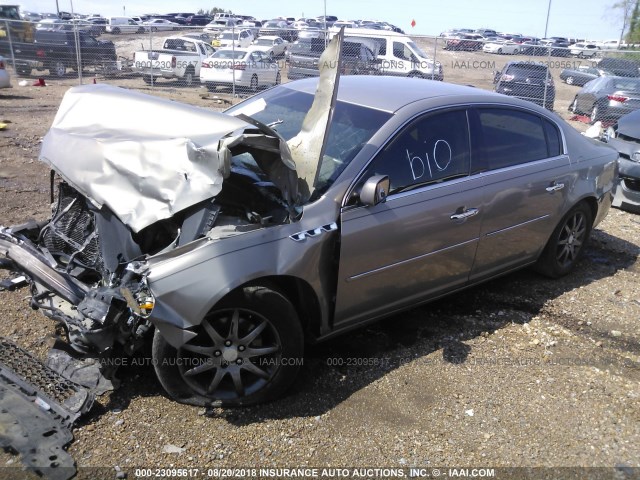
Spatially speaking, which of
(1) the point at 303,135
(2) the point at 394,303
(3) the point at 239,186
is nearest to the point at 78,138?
(3) the point at 239,186

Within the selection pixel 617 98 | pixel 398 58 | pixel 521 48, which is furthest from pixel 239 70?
pixel 521 48

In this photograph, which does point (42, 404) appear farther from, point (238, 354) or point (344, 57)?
point (344, 57)

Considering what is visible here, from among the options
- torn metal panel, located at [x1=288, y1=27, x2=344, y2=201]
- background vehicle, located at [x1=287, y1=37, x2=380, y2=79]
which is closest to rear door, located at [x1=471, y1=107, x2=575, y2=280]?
torn metal panel, located at [x1=288, y1=27, x2=344, y2=201]

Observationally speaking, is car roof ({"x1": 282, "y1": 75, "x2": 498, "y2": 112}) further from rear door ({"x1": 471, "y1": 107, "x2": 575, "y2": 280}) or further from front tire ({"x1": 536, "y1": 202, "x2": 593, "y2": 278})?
front tire ({"x1": 536, "y1": 202, "x2": 593, "y2": 278})

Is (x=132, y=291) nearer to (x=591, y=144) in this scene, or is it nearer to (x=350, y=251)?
(x=350, y=251)

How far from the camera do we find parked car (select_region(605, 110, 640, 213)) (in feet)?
24.6

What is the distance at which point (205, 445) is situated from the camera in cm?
304

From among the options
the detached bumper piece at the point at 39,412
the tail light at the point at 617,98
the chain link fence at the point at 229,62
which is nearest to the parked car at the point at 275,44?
the chain link fence at the point at 229,62

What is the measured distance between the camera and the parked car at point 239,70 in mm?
18000

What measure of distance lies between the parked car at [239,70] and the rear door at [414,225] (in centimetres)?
1487

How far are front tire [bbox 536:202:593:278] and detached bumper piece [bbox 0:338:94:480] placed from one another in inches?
156

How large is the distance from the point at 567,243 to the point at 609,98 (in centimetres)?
1030

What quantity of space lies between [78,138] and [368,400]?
244cm

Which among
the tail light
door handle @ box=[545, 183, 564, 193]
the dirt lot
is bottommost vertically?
the dirt lot
